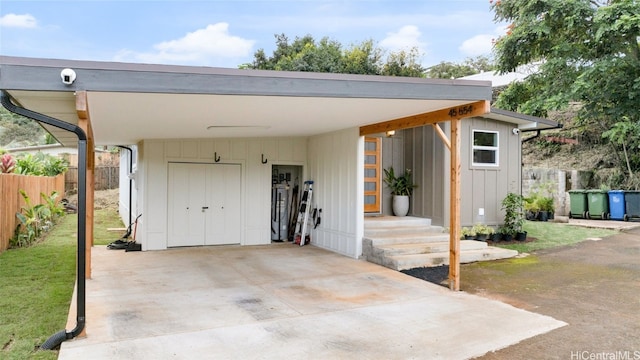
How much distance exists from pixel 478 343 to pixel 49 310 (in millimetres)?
4363

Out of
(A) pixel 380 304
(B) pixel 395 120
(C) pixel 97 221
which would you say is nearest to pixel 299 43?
(C) pixel 97 221

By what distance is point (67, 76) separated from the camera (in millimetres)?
3711

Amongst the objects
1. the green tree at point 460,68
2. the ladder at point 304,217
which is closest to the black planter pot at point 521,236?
the ladder at point 304,217

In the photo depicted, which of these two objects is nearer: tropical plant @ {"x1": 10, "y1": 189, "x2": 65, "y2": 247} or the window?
tropical plant @ {"x1": 10, "y1": 189, "x2": 65, "y2": 247}

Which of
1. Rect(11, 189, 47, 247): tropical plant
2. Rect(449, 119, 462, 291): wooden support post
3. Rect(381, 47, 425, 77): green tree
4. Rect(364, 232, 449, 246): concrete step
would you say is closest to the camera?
Rect(449, 119, 462, 291): wooden support post

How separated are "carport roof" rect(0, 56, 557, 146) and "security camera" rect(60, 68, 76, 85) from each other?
0.11 feet

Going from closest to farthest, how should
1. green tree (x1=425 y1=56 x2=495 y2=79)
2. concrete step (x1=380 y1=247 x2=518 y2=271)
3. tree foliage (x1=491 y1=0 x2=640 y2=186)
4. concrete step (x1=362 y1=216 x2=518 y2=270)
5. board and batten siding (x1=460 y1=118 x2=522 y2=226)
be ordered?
concrete step (x1=380 y1=247 x2=518 y2=271), concrete step (x1=362 y1=216 x2=518 y2=270), board and batten siding (x1=460 y1=118 x2=522 y2=226), tree foliage (x1=491 y1=0 x2=640 y2=186), green tree (x1=425 y1=56 x2=495 y2=79)

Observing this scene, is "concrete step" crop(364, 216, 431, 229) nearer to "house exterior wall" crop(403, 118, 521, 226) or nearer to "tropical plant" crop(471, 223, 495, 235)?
"house exterior wall" crop(403, 118, 521, 226)

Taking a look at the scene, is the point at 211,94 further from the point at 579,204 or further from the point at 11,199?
the point at 579,204

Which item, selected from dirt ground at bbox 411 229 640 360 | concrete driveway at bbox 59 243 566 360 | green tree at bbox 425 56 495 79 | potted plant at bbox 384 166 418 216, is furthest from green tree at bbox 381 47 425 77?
concrete driveway at bbox 59 243 566 360

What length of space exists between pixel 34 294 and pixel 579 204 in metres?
14.1

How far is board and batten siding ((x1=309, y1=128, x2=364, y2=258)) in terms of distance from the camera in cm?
800

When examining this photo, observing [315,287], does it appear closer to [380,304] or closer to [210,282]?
[380,304]

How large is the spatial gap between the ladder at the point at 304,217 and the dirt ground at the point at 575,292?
11.4ft
